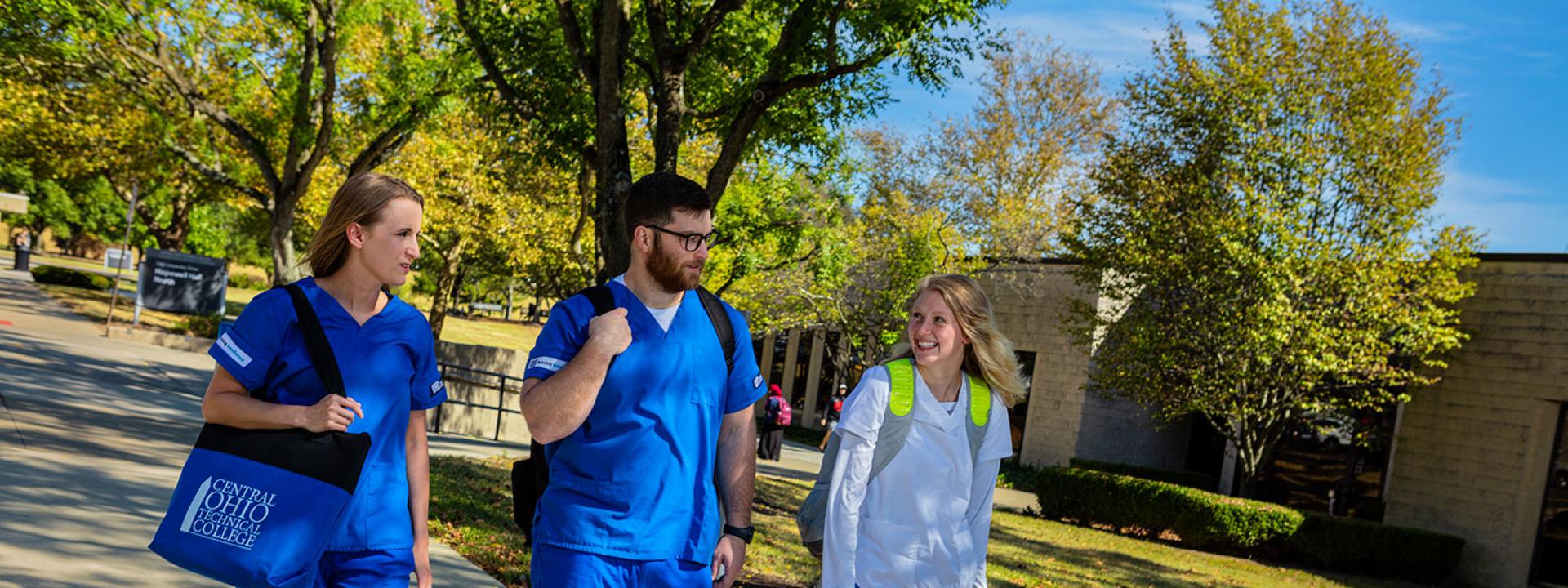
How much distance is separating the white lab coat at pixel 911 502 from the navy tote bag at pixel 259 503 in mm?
1501

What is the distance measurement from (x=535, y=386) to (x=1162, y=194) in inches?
657

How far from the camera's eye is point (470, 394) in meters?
19.2

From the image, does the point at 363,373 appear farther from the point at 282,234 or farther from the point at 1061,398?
the point at 1061,398

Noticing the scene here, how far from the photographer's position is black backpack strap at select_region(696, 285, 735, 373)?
3445 millimetres

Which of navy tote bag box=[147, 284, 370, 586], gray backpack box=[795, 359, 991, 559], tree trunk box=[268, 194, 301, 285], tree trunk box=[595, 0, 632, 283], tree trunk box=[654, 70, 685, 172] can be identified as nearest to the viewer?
navy tote bag box=[147, 284, 370, 586]

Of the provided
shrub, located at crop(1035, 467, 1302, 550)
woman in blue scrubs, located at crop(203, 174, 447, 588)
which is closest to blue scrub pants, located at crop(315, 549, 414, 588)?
woman in blue scrubs, located at crop(203, 174, 447, 588)

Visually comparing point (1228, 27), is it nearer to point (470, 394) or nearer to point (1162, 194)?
point (1162, 194)

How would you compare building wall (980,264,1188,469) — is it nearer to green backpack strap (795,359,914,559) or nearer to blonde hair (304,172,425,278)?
green backpack strap (795,359,914,559)

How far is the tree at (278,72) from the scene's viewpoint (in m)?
15.3

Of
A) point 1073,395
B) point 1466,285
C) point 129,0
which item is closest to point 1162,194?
point 1466,285

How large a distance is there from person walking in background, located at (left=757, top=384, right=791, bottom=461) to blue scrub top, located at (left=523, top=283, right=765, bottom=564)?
17.7m

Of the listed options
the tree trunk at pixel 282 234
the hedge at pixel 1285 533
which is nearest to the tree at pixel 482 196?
the tree trunk at pixel 282 234

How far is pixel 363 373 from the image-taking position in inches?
126

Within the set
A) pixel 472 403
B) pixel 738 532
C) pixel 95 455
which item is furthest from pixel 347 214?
pixel 472 403
